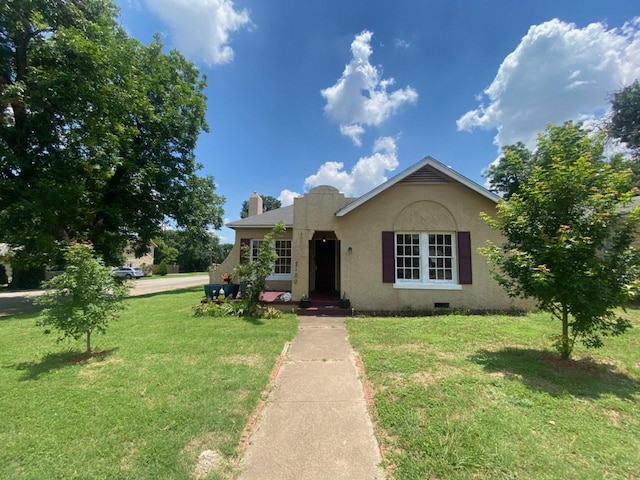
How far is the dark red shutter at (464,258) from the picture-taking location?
408 inches

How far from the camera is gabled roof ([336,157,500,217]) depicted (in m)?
10.3

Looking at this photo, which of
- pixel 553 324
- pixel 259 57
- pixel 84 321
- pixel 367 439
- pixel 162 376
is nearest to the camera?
pixel 367 439

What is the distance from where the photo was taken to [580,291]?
512 centimetres

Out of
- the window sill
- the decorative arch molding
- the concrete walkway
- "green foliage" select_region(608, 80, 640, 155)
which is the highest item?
"green foliage" select_region(608, 80, 640, 155)

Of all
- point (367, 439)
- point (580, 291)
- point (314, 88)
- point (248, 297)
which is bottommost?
point (367, 439)

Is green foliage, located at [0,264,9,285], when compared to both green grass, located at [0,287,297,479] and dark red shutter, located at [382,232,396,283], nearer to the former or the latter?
green grass, located at [0,287,297,479]

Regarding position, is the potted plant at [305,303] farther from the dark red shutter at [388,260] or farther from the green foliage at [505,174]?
the green foliage at [505,174]

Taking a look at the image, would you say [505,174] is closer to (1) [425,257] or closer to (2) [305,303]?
(1) [425,257]

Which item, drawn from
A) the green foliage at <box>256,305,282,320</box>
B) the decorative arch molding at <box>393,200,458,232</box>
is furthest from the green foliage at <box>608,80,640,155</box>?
the green foliage at <box>256,305,282,320</box>

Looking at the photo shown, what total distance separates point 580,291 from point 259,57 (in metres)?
14.6

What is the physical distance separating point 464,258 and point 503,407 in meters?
7.26

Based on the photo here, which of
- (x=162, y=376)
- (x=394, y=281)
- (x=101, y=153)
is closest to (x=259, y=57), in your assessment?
(x=101, y=153)

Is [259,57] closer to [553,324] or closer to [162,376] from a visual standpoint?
[162,376]

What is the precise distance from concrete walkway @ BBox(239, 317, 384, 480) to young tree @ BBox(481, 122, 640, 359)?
4078mm
